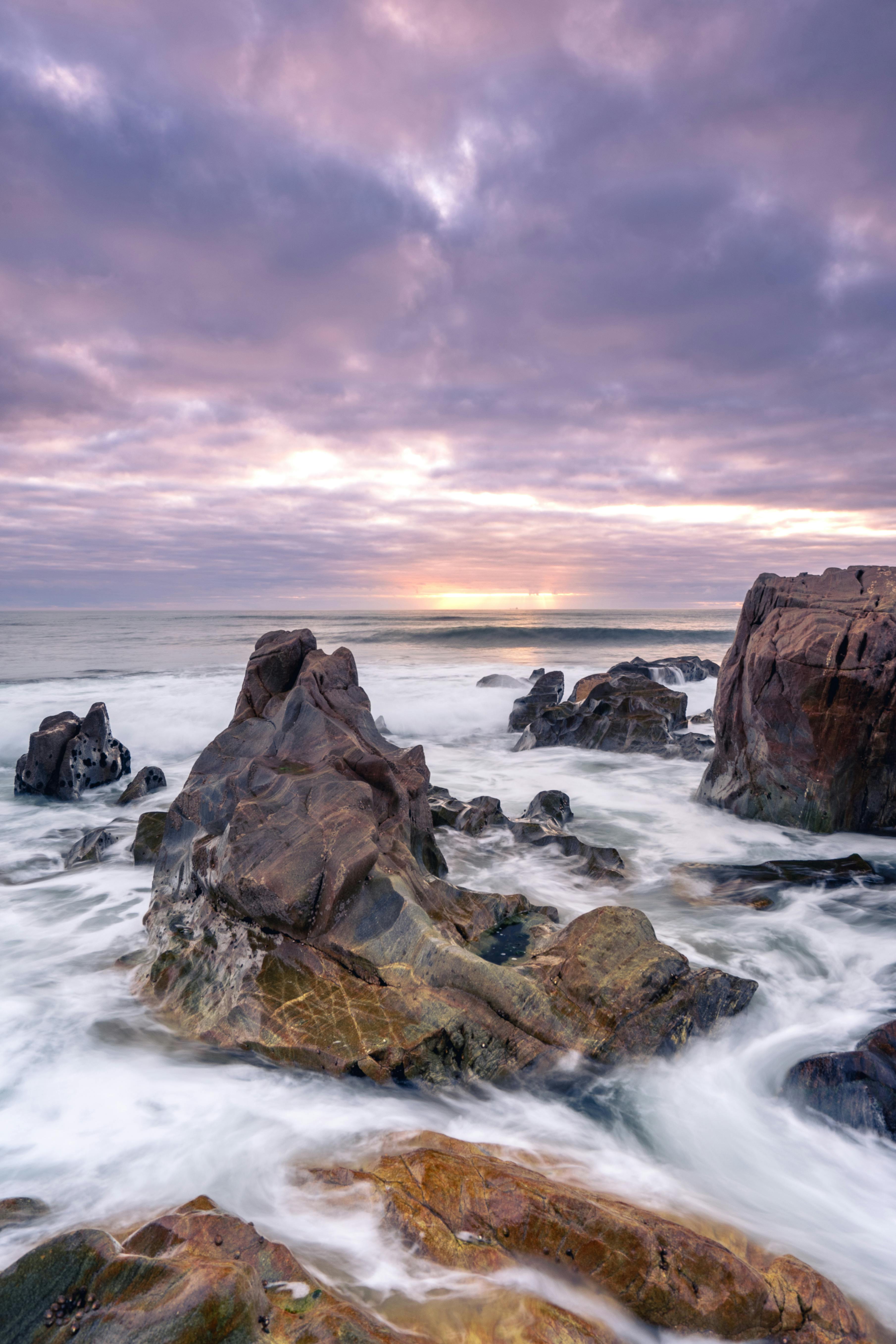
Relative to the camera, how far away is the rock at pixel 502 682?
24.6m

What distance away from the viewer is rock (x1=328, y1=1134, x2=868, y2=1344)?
2520 millimetres

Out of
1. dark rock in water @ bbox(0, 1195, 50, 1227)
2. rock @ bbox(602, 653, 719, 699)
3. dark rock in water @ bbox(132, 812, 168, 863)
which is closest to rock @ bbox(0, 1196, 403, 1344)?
dark rock in water @ bbox(0, 1195, 50, 1227)

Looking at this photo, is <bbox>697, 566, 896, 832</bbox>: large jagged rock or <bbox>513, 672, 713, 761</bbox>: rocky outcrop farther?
<bbox>513, 672, 713, 761</bbox>: rocky outcrop

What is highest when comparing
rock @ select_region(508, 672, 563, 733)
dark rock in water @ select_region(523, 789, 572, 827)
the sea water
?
rock @ select_region(508, 672, 563, 733)

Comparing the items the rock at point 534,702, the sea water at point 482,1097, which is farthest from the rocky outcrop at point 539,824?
the rock at point 534,702

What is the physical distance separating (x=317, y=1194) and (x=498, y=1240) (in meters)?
0.96

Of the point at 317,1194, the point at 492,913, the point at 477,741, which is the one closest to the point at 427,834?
the point at 492,913

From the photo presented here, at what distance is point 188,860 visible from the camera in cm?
583

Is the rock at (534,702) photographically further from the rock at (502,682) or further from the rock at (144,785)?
the rock at (144,785)

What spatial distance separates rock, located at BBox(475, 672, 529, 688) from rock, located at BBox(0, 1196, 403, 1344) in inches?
875

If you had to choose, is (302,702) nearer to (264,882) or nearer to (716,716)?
(264,882)

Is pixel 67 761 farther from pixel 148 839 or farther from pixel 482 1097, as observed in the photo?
pixel 482 1097

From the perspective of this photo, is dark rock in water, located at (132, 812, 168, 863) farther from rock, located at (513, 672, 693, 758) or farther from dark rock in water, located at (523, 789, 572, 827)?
rock, located at (513, 672, 693, 758)

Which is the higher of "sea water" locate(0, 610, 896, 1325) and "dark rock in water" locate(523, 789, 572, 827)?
"dark rock in water" locate(523, 789, 572, 827)
